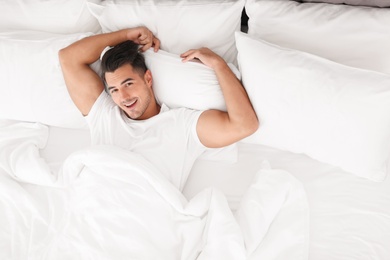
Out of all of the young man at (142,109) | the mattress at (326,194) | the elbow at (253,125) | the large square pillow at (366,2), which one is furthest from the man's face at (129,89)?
the large square pillow at (366,2)

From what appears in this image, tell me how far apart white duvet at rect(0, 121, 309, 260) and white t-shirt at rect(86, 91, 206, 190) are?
0.13 meters

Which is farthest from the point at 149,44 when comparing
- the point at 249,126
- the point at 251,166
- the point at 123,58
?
the point at 251,166

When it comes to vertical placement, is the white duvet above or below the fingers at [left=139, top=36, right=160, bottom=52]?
below

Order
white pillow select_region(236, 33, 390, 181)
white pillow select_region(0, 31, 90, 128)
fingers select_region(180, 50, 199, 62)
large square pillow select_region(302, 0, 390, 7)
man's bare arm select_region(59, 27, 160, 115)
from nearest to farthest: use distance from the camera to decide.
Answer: white pillow select_region(236, 33, 390, 181)
large square pillow select_region(302, 0, 390, 7)
fingers select_region(180, 50, 199, 62)
man's bare arm select_region(59, 27, 160, 115)
white pillow select_region(0, 31, 90, 128)

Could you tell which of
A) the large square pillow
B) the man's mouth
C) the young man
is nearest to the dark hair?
the young man

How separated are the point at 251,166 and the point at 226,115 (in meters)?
0.26

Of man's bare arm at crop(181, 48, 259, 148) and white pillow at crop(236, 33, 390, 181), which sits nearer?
white pillow at crop(236, 33, 390, 181)

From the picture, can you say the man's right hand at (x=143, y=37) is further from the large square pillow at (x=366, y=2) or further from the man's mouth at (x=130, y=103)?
the large square pillow at (x=366, y=2)

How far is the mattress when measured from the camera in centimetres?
133

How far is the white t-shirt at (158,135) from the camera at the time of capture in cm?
158

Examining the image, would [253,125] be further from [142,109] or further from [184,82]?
[142,109]

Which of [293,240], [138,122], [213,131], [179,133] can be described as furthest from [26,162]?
[293,240]

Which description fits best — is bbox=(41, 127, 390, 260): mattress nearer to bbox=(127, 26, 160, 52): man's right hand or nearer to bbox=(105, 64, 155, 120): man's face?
bbox=(105, 64, 155, 120): man's face

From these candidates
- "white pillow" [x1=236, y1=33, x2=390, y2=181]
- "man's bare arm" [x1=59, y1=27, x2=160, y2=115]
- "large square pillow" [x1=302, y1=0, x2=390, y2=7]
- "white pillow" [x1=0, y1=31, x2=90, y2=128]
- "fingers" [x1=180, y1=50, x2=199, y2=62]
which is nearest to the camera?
"white pillow" [x1=236, y1=33, x2=390, y2=181]
